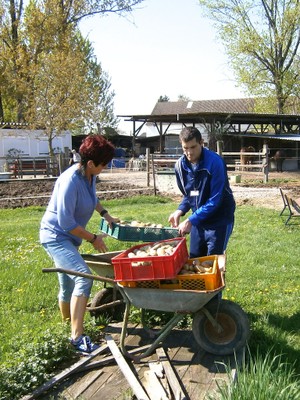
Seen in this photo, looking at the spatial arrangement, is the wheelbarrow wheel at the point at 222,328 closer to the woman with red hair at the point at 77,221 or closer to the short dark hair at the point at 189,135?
the woman with red hair at the point at 77,221

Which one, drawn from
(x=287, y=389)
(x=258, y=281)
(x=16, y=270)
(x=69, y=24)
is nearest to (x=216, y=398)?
(x=287, y=389)

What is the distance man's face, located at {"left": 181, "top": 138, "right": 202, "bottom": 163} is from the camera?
13.9ft

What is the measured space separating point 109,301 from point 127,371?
1.40 meters

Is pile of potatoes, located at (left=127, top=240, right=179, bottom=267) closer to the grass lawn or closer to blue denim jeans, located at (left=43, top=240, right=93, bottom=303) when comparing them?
blue denim jeans, located at (left=43, top=240, right=93, bottom=303)

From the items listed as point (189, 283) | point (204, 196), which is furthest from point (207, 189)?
point (189, 283)

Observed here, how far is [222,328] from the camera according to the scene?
3.84 metres

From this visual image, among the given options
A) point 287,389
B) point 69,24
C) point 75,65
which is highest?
point 69,24

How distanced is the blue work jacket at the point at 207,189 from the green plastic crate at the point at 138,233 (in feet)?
2.36

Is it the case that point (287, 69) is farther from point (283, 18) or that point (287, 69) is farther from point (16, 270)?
point (16, 270)

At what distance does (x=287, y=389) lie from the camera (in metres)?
2.76

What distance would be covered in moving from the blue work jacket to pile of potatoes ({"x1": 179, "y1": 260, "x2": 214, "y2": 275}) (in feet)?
1.43

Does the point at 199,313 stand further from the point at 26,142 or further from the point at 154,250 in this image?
the point at 26,142

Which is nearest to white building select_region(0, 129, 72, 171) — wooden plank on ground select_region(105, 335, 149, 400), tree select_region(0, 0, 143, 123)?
tree select_region(0, 0, 143, 123)

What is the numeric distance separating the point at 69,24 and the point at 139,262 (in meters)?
36.6
